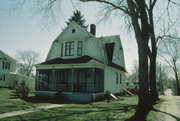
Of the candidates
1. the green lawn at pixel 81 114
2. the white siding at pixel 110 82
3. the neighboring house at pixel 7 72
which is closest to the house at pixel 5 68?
the neighboring house at pixel 7 72

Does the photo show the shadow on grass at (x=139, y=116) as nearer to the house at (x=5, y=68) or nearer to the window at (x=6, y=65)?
the house at (x=5, y=68)

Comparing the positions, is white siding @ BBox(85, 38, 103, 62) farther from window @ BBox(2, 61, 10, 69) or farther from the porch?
window @ BBox(2, 61, 10, 69)

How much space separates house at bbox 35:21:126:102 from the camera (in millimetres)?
20306

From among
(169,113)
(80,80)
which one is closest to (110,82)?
(80,80)

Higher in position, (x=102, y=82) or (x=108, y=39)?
(x=108, y=39)

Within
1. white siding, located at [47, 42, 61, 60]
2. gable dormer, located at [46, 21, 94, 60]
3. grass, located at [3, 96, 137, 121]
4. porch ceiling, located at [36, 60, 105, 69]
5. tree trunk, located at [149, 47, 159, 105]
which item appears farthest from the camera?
white siding, located at [47, 42, 61, 60]

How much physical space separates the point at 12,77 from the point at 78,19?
20773mm

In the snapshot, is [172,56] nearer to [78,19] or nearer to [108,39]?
[78,19]

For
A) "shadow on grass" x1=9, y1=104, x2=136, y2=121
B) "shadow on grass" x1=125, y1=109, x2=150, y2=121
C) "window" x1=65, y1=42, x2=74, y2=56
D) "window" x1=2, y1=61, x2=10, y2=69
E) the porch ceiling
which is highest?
"window" x1=65, y1=42, x2=74, y2=56

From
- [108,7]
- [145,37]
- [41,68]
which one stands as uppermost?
[108,7]

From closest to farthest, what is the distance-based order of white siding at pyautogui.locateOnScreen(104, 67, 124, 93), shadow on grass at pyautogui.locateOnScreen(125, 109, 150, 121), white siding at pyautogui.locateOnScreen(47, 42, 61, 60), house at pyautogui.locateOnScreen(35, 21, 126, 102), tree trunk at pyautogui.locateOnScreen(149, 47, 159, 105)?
shadow on grass at pyautogui.locateOnScreen(125, 109, 150, 121) → tree trunk at pyautogui.locateOnScreen(149, 47, 159, 105) → house at pyautogui.locateOnScreen(35, 21, 126, 102) → white siding at pyautogui.locateOnScreen(104, 67, 124, 93) → white siding at pyautogui.locateOnScreen(47, 42, 61, 60)

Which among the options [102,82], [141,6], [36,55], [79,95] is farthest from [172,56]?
[36,55]

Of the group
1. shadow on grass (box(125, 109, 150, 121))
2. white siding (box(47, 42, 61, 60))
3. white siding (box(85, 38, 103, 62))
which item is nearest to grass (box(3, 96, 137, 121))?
shadow on grass (box(125, 109, 150, 121))

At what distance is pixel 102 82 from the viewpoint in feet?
68.9
